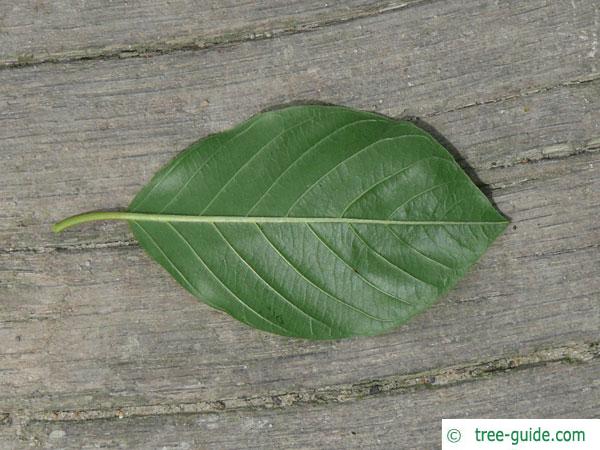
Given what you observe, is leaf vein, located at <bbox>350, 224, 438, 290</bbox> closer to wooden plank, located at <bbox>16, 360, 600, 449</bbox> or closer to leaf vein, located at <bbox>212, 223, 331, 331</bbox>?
leaf vein, located at <bbox>212, 223, 331, 331</bbox>

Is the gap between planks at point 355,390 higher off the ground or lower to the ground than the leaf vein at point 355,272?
lower

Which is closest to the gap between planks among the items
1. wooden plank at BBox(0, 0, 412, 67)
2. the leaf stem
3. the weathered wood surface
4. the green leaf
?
the weathered wood surface

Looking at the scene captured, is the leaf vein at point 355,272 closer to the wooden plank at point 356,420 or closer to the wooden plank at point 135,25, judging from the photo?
the wooden plank at point 356,420

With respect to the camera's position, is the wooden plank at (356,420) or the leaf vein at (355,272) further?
the wooden plank at (356,420)

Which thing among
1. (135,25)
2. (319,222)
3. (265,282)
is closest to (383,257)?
(319,222)

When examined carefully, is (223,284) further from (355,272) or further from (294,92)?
(294,92)

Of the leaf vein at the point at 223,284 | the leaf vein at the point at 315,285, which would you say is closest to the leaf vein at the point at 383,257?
the leaf vein at the point at 315,285
